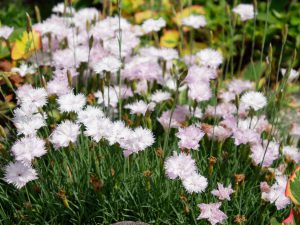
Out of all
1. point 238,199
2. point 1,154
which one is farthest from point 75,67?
point 238,199

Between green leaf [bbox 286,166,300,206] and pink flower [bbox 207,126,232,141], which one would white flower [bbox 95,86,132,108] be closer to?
pink flower [bbox 207,126,232,141]

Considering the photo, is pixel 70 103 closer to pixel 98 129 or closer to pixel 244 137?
pixel 98 129

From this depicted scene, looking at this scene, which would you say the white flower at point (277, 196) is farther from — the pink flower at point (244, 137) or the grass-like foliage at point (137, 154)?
the pink flower at point (244, 137)

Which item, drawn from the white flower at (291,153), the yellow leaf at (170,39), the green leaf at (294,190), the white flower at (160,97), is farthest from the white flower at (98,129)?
the yellow leaf at (170,39)

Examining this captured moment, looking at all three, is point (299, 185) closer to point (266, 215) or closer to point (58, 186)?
point (266, 215)

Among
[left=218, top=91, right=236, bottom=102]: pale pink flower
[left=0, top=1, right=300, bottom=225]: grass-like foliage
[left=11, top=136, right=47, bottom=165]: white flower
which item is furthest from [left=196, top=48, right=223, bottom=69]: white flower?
[left=11, top=136, right=47, bottom=165]: white flower

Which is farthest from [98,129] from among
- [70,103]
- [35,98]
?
[35,98]
